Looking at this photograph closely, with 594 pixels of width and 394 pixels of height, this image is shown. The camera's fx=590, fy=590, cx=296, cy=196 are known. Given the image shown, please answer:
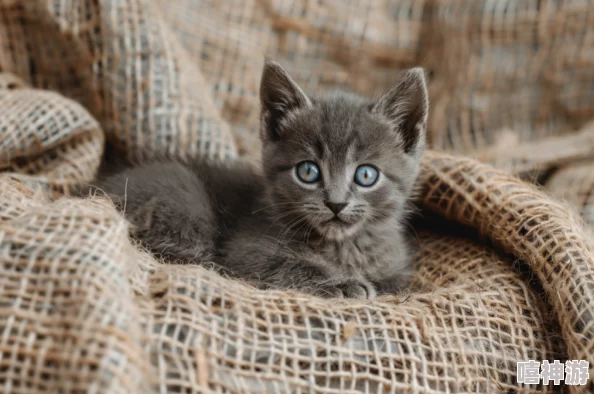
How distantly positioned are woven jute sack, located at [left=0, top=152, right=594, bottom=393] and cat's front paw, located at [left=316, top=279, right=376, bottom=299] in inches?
5.3

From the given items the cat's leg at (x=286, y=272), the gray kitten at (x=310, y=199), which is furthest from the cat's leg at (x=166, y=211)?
the cat's leg at (x=286, y=272)

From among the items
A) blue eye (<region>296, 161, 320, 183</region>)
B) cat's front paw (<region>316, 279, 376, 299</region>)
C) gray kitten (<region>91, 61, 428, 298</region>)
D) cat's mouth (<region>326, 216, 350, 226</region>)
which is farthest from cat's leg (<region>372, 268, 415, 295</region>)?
blue eye (<region>296, 161, 320, 183</region>)

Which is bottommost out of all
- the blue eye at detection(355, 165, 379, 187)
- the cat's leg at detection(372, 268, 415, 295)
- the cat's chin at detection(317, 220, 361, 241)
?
the cat's leg at detection(372, 268, 415, 295)

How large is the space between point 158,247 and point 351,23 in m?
1.55

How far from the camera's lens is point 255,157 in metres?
2.63

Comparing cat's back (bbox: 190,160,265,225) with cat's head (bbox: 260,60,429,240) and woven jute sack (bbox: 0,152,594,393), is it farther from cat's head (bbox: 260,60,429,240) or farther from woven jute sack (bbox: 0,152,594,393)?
woven jute sack (bbox: 0,152,594,393)

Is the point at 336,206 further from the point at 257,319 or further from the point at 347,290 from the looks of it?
the point at 257,319

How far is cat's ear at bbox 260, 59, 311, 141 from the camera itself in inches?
73.7

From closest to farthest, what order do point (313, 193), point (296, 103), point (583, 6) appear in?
1. point (313, 193)
2. point (296, 103)
3. point (583, 6)

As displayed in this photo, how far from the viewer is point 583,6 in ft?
8.68

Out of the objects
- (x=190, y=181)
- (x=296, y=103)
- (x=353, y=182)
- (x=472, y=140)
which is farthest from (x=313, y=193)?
(x=472, y=140)

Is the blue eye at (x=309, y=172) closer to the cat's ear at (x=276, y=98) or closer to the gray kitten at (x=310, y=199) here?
the gray kitten at (x=310, y=199)

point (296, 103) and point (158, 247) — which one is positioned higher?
point (296, 103)

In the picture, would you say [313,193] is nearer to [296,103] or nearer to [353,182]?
[353,182]
